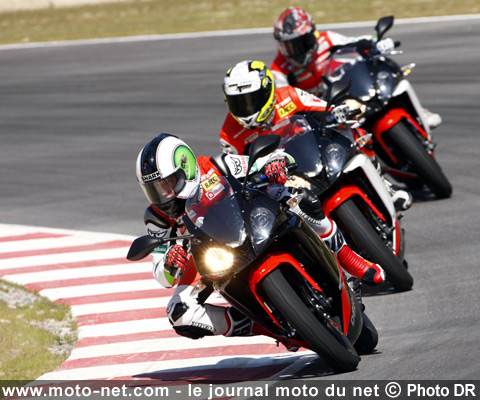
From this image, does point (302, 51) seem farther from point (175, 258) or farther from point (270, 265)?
point (270, 265)

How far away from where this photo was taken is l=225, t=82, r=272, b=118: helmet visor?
8297mm

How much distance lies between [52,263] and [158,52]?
12.7m

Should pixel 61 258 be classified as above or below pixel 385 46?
below

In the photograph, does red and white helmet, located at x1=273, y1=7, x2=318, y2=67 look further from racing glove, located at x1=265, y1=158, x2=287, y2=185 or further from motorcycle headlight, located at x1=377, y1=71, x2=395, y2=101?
racing glove, located at x1=265, y1=158, x2=287, y2=185

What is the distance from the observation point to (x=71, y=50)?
938 inches

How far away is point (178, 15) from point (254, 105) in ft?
61.6

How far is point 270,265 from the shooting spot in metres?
5.76

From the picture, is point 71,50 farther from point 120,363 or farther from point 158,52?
point 120,363

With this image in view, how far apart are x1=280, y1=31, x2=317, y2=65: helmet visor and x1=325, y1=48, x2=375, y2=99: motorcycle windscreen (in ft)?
2.44

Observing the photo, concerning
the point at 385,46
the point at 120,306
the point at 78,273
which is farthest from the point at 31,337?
the point at 385,46

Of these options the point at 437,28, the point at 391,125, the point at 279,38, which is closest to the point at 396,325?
the point at 391,125

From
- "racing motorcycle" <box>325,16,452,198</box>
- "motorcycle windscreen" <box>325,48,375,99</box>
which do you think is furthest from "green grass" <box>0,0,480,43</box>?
"racing motorcycle" <box>325,16,452,198</box>

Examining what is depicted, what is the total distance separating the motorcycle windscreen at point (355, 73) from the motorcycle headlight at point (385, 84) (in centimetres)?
9

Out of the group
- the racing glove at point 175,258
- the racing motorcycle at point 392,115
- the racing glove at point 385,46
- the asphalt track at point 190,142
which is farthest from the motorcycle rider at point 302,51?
the racing glove at point 175,258
